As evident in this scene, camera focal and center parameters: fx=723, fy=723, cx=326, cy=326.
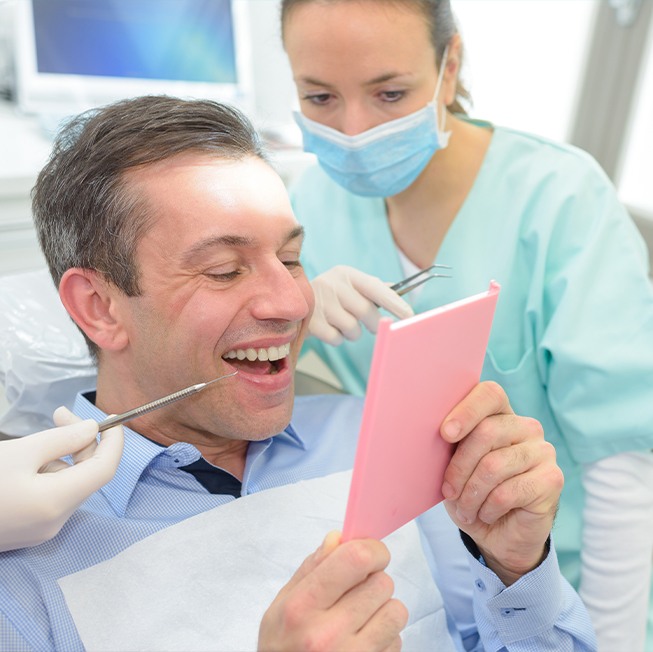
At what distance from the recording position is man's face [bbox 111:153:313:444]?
1.11 m

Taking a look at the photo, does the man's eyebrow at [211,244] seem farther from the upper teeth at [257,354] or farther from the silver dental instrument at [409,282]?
the silver dental instrument at [409,282]

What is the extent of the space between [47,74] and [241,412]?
5.57 feet

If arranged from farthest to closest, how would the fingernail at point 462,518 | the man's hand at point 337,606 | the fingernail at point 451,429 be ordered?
the fingernail at point 462,518 → the fingernail at point 451,429 → the man's hand at point 337,606

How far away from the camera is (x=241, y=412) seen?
1.15m

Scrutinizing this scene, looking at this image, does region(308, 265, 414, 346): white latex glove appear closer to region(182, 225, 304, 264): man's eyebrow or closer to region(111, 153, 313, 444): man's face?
region(111, 153, 313, 444): man's face

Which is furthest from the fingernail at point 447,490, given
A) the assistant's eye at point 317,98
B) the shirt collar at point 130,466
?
the assistant's eye at point 317,98

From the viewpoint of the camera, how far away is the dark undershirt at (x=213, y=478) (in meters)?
1.20

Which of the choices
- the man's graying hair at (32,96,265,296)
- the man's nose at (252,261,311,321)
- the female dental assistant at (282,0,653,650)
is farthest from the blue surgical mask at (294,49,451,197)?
the man's nose at (252,261,311,321)

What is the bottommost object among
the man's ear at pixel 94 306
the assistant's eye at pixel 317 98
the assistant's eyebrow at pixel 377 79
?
the man's ear at pixel 94 306

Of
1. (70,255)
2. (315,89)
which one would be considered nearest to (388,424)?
(70,255)

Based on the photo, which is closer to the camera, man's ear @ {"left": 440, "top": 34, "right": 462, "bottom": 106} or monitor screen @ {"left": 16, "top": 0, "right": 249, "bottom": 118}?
man's ear @ {"left": 440, "top": 34, "right": 462, "bottom": 106}

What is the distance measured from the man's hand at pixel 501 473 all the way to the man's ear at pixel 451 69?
865 millimetres

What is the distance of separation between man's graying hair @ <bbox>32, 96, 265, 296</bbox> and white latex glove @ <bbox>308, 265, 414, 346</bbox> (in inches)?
14.1

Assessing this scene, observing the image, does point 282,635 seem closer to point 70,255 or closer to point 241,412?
point 241,412
